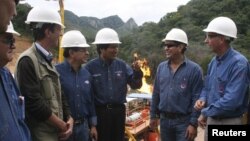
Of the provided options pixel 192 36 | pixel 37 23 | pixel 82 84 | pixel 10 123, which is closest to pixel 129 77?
pixel 82 84

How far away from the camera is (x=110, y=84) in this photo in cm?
504

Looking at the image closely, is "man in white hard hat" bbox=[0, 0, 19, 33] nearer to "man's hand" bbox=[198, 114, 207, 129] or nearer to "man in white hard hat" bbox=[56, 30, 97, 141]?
"man in white hard hat" bbox=[56, 30, 97, 141]

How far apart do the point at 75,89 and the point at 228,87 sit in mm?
1762

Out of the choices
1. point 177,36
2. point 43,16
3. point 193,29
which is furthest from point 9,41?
point 193,29

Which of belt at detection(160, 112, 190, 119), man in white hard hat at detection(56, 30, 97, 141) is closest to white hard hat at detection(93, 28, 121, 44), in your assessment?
man in white hard hat at detection(56, 30, 97, 141)

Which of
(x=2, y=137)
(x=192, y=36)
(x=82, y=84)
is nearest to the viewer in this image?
(x=2, y=137)

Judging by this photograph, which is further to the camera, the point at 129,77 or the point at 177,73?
the point at 129,77

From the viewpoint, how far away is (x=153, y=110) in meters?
5.24

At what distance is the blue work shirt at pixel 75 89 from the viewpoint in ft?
14.2

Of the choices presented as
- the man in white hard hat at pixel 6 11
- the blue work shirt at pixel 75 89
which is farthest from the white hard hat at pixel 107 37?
the man in white hard hat at pixel 6 11

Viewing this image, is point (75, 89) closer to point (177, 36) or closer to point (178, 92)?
point (178, 92)

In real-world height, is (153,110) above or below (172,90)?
below

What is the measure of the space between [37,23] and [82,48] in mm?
909

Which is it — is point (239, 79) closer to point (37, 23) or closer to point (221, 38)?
point (221, 38)
